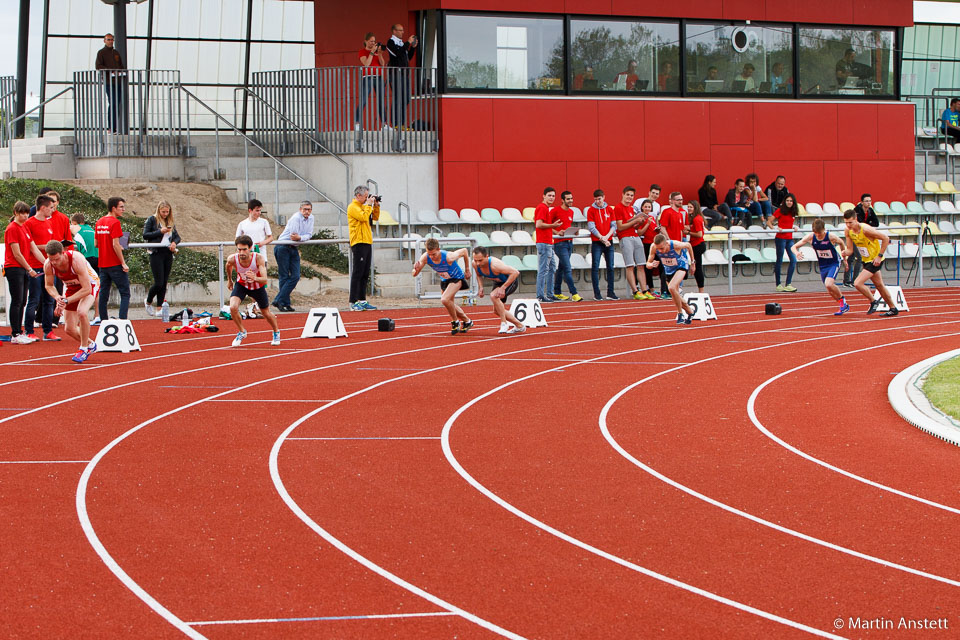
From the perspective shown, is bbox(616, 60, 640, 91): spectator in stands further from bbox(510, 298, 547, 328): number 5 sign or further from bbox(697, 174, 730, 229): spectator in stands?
bbox(510, 298, 547, 328): number 5 sign

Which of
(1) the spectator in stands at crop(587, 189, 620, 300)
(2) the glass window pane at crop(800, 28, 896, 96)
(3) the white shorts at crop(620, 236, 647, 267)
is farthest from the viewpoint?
(2) the glass window pane at crop(800, 28, 896, 96)

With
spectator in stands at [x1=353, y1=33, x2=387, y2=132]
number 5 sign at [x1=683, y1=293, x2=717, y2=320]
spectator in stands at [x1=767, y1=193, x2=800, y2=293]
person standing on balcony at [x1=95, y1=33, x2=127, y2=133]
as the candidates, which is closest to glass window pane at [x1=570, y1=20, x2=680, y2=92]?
spectator in stands at [x1=353, y1=33, x2=387, y2=132]

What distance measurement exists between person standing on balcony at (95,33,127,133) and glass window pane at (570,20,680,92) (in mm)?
9576

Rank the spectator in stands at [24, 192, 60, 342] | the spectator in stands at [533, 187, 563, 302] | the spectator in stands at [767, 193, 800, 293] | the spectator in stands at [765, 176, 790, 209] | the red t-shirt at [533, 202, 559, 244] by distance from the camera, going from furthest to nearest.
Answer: the spectator in stands at [765, 176, 790, 209], the spectator in stands at [767, 193, 800, 293], the red t-shirt at [533, 202, 559, 244], the spectator in stands at [533, 187, 563, 302], the spectator in stands at [24, 192, 60, 342]

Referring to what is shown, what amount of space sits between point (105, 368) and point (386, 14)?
15.7 meters

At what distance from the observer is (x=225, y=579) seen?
5578 mm

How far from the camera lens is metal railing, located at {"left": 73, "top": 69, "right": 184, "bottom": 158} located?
24906 millimetres

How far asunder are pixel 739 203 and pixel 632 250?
4.84 metres

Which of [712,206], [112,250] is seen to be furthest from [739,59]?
[112,250]

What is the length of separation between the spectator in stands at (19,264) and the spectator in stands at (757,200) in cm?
1608

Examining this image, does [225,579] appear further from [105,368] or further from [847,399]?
→ [105,368]

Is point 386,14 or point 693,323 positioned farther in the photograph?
point 386,14

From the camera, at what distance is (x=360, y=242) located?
20.0 meters

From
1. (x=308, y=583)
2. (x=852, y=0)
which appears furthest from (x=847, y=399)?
(x=852, y=0)
